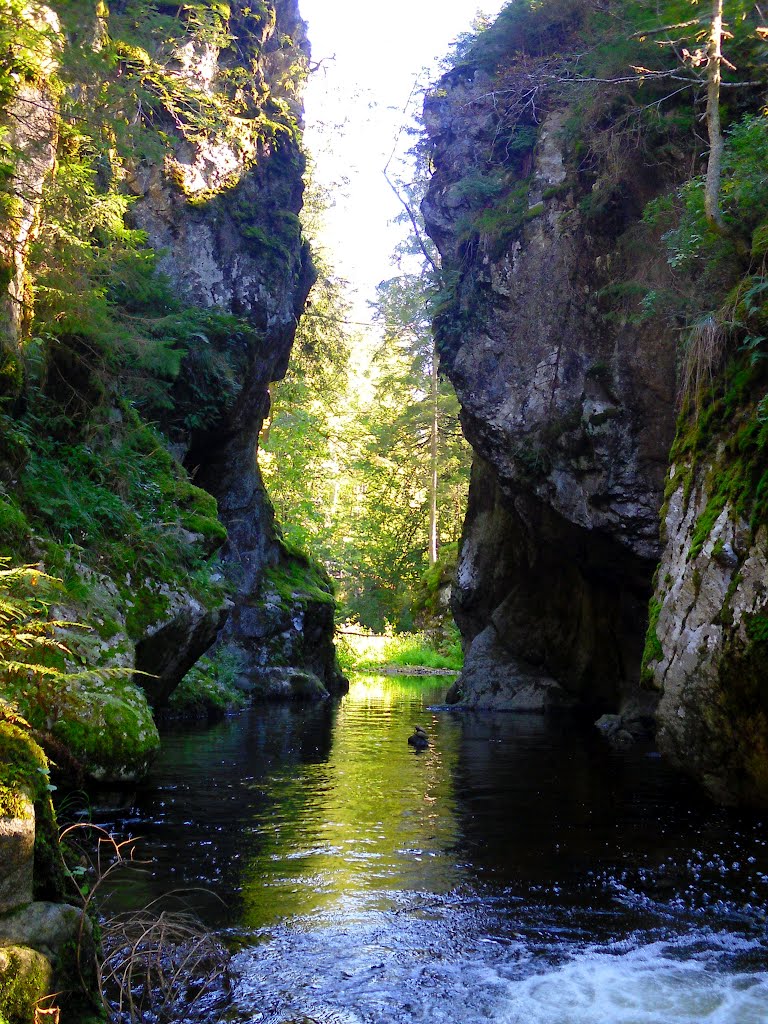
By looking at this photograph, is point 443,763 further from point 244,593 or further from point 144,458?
point 244,593

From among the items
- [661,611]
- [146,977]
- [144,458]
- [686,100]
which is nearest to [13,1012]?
[146,977]

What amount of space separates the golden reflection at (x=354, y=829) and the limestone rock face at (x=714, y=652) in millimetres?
2801

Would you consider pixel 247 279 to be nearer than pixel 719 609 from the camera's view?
No

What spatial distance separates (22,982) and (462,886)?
373cm

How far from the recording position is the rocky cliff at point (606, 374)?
8.34 m

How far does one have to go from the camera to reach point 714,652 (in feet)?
25.7

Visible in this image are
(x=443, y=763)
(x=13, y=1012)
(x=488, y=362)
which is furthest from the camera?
(x=488, y=362)

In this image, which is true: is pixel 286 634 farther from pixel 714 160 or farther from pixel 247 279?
pixel 714 160

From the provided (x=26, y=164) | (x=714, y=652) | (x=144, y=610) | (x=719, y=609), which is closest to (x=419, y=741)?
(x=144, y=610)

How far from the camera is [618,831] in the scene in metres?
7.46

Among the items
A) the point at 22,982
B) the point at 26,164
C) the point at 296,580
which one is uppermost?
the point at 26,164

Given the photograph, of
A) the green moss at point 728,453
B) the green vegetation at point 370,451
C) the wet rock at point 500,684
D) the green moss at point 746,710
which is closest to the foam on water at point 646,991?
the green moss at point 746,710

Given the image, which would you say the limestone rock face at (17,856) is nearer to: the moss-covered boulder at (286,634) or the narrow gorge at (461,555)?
the narrow gorge at (461,555)

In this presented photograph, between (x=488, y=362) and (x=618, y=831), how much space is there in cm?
1178
